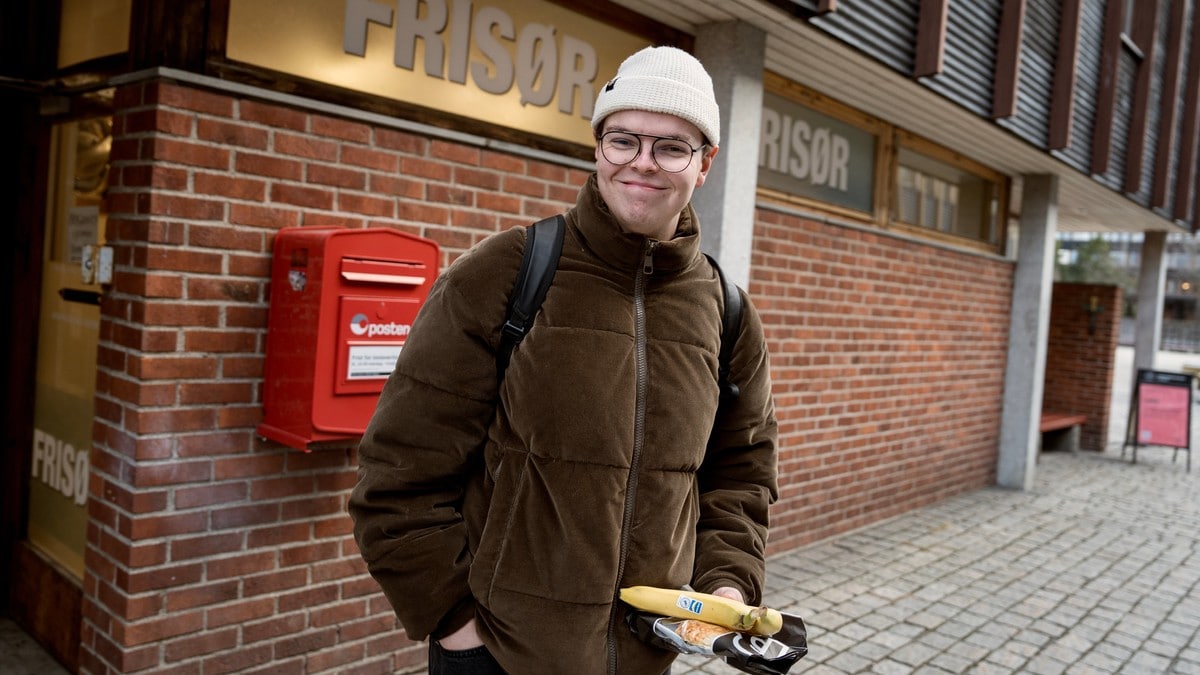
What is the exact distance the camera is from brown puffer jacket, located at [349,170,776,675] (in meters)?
1.77

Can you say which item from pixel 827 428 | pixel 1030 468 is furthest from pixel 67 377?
pixel 1030 468

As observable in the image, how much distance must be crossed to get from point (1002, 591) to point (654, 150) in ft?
17.3

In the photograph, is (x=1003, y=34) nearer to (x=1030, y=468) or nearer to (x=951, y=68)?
(x=951, y=68)

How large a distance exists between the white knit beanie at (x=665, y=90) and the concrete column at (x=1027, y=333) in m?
8.82

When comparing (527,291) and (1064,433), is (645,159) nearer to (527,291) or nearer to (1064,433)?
(527,291)

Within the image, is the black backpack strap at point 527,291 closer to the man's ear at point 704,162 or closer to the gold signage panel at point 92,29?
the man's ear at point 704,162

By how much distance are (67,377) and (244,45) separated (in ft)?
5.42

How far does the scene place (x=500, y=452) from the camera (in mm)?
1830

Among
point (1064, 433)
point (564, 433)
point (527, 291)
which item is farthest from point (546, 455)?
point (1064, 433)

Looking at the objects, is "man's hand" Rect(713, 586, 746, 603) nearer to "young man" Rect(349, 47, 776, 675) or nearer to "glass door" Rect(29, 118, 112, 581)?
"young man" Rect(349, 47, 776, 675)

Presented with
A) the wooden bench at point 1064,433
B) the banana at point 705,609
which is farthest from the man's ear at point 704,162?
the wooden bench at point 1064,433

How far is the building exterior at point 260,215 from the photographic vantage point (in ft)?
10.2

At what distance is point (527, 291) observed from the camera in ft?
6.00

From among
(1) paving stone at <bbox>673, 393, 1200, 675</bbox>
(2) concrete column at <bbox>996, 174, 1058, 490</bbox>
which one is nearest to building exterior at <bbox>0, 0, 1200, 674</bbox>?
(1) paving stone at <bbox>673, 393, 1200, 675</bbox>
